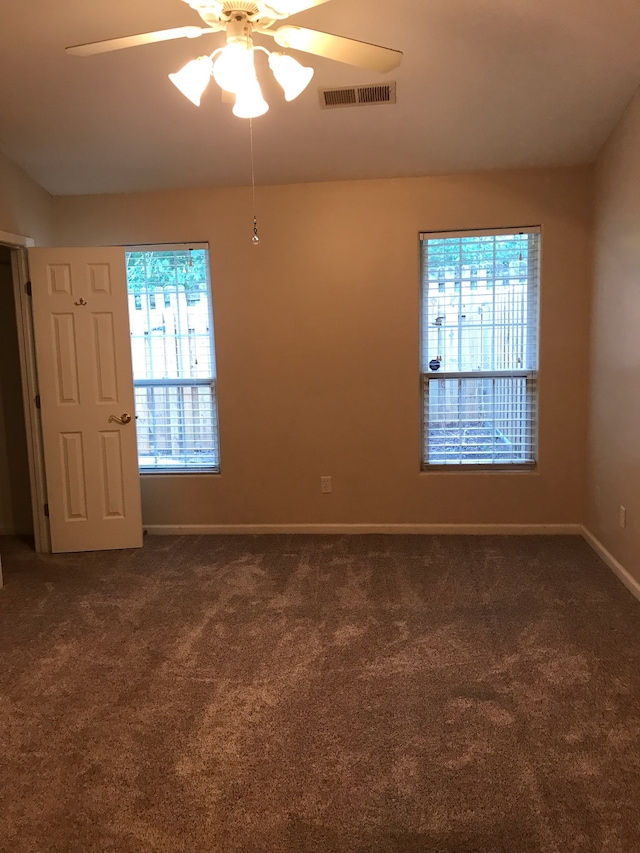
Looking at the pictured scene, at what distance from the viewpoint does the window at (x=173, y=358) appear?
4.38m

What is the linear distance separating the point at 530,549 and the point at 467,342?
4.82ft

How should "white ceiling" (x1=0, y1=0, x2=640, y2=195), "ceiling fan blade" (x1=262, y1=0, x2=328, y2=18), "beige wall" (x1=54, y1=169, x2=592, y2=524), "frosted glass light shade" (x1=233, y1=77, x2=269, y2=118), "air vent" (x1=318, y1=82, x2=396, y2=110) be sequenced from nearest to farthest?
"ceiling fan blade" (x1=262, y1=0, x2=328, y2=18)
"frosted glass light shade" (x1=233, y1=77, x2=269, y2=118)
"white ceiling" (x1=0, y1=0, x2=640, y2=195)
"air vent" (x1=318, y1=82, x2=396, y2=110)
"beige wall" (x1=54, y1=169, x2=592, y2=524)

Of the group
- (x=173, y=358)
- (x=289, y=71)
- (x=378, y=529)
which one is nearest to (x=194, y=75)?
(x=289, y=71)

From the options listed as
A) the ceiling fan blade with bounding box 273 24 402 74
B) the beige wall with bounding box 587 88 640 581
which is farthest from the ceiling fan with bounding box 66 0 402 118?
the beige wall with bounding box 587 88 640 581

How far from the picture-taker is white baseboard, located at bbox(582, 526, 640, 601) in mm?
3287

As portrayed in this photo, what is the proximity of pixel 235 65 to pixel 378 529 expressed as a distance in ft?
10.6

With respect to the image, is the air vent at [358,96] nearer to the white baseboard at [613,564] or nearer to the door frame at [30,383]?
the door frame at [30,383]

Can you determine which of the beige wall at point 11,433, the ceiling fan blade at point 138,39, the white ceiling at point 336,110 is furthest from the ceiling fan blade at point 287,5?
the beige wall at point 11,433

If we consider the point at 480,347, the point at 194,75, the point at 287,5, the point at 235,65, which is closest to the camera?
the point at 287,5

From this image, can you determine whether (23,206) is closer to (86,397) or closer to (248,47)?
(86,397)

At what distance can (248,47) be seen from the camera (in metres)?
1.94

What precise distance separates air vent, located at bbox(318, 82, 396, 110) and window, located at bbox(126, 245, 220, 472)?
1.40 m

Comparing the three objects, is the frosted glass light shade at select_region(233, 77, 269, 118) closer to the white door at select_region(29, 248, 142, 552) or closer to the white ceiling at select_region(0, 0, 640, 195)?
the white ceiling at select_region(0, 0, 640, 195)

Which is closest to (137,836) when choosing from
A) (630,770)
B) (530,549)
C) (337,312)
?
(630,770)
